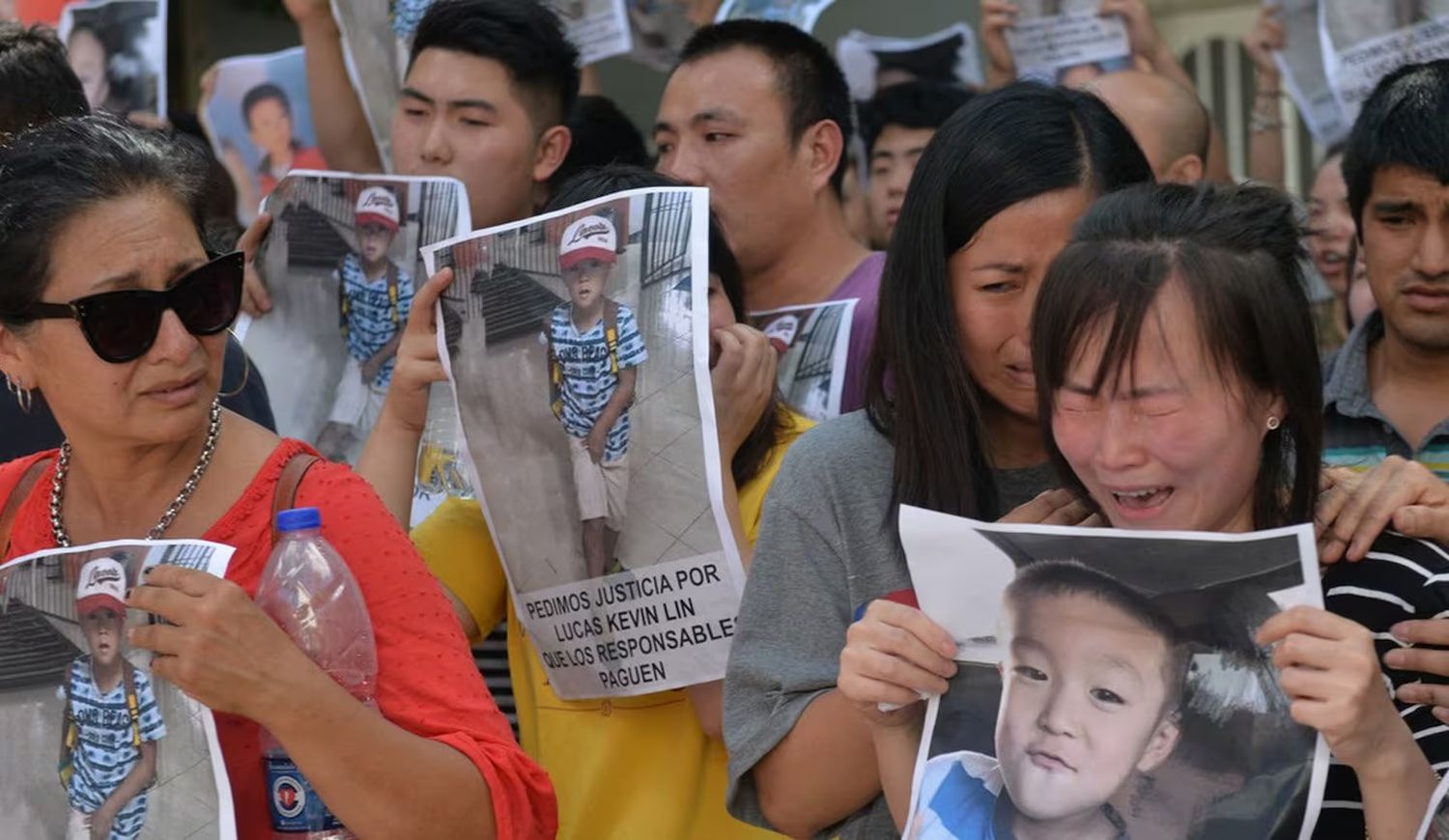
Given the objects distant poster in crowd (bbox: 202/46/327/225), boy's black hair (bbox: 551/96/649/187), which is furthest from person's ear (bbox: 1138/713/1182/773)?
distant poster in crowd (bbox: 202/46/327/225)

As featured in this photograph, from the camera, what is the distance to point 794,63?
470 cm

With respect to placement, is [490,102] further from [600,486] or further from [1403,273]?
[1403,273]

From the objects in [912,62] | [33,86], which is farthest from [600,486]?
[912,62]

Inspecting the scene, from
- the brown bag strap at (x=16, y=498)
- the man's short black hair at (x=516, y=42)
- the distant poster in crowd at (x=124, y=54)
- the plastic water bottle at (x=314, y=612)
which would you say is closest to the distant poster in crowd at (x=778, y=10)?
the man's short black hair at (x=516, y=42)

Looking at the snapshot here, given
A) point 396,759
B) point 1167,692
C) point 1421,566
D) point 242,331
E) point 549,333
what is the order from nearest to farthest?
point 1167,692 → point 1421,566 → point 396,759 → point 549,333 → point 242,331

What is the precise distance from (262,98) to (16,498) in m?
2.81

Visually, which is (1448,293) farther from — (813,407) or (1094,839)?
(1094,839)

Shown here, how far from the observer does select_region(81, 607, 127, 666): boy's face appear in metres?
2.40

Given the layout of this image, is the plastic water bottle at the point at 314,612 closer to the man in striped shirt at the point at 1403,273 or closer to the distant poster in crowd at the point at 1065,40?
the man in striped shirt at the point at 1403,273

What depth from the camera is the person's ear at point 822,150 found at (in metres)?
4.65

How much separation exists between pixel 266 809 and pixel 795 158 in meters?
2.49

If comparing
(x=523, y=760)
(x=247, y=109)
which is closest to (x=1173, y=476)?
(x=523, y=760)

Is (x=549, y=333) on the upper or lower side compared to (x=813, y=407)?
upper

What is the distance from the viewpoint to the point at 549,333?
10.1 feet
